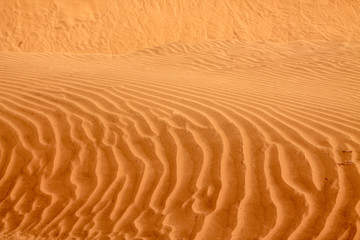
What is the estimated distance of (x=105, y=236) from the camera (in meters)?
3.14

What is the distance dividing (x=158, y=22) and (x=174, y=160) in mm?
11314

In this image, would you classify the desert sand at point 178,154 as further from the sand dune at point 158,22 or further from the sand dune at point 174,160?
the sand dune at point 158,22

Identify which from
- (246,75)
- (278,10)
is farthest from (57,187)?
(278,10)

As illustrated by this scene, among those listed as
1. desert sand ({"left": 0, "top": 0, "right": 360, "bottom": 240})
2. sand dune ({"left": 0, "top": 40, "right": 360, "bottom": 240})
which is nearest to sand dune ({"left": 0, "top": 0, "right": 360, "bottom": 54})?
desert sand ({"left": 0, "top": 0, "right": 360, "bottom": 240})

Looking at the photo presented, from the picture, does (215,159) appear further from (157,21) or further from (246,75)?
(157,21)

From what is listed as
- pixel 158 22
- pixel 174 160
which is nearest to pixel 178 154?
pixel 174 160

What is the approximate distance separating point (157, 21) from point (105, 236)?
Result: 12.2 m

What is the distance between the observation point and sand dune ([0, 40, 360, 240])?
319cm

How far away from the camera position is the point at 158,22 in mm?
14406

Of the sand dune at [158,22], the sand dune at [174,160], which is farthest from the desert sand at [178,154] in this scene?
the sand dune at [158,22]

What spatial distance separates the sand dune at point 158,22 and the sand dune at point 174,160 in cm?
717

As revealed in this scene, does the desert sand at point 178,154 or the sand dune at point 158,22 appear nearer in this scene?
the desert sand at point 178,154

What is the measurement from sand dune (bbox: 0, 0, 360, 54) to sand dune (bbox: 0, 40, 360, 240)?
717 cm

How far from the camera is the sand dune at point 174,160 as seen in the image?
Result: 3.19 metres
